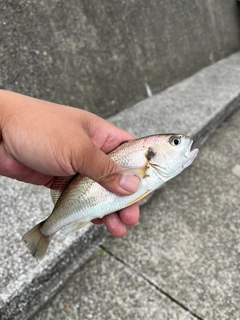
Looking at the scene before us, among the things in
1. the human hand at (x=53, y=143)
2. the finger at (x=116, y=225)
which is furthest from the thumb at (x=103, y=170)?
the finger at (x=116, y=225)

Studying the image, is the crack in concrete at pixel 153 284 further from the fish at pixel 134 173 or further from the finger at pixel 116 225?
the fish at pixel 134 173

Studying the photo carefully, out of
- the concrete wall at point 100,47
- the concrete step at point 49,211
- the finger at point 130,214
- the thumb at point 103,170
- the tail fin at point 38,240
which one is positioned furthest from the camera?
the concrete wall at point 100,47

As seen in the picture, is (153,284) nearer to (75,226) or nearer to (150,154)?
(75,226)

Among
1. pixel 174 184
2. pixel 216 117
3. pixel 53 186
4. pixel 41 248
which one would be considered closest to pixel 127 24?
pixel 216 117

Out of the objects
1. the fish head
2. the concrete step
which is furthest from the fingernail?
the concrete step

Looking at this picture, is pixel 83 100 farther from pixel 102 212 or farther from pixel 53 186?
pixel 102 212

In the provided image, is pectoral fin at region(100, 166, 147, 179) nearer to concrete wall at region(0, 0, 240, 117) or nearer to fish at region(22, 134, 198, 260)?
fish at region(22, 134, 198, 260)
